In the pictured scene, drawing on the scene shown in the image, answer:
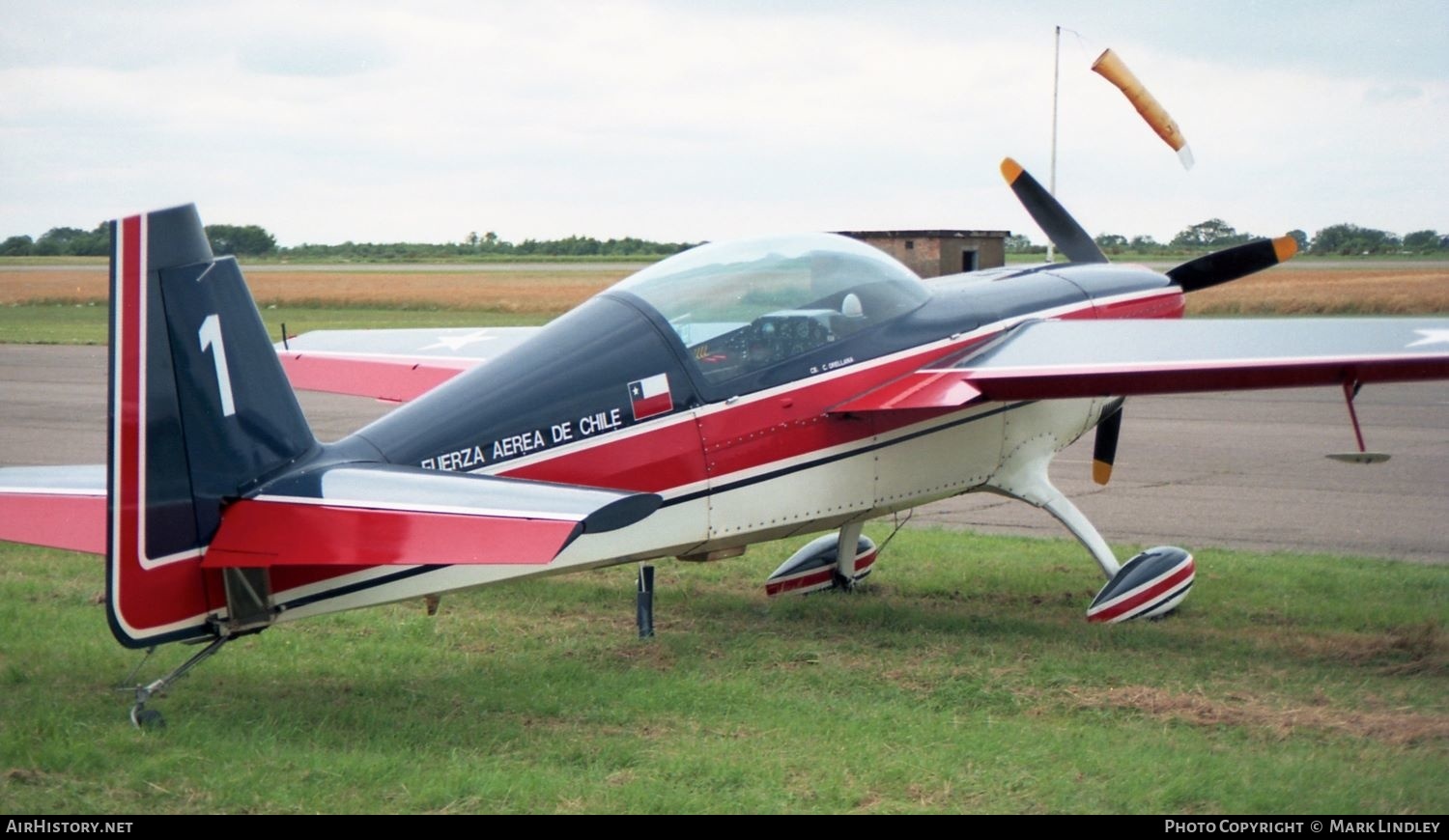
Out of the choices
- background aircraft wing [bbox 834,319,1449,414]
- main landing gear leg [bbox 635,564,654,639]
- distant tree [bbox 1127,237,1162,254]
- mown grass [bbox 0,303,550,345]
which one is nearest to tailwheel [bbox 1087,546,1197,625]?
background aircraft wing [bbox 834,319,1449,414]

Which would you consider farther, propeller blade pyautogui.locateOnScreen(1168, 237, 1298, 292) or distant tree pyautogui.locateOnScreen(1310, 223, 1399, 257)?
distant tree pyautogui.locateOnScreen(1310, 223, 1399, 257)

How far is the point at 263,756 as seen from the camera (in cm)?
514

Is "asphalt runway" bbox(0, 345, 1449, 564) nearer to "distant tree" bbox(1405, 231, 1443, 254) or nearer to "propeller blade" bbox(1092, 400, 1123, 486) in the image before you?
"propeller blade" bbox(1092, 400, 1123, 486)

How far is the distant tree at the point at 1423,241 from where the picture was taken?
9656 centimetres

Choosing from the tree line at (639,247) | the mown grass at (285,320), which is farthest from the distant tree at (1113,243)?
the mown grass at (285,320)

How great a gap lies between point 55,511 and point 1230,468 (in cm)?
1085

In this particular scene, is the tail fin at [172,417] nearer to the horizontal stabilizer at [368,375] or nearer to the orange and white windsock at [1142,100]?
the horizontal stabilizer at [368,375]

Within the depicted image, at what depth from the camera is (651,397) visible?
6664 millimetres

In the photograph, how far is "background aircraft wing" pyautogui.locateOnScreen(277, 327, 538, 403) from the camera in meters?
9.60

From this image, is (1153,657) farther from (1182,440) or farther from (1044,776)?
(1182,440)

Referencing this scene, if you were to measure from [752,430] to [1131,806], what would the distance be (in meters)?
2.82

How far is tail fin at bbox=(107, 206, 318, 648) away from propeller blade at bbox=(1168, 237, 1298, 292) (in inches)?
261

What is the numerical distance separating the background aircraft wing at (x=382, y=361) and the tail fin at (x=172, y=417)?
388 centimetres

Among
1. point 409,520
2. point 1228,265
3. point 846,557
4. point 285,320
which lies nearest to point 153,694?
point 409,520
